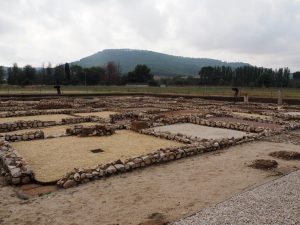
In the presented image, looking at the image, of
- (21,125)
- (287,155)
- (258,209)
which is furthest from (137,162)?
(21,125)

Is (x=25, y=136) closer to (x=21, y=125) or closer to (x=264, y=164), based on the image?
(x=21, y=125)

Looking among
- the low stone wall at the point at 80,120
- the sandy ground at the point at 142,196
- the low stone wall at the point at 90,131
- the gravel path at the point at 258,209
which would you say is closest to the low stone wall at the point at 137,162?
the sandy ground at the point at 142,196

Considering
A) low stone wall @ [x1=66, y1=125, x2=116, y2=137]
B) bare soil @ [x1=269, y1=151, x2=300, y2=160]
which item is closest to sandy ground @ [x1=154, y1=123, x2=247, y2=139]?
low stone wall @ [x1=66, y1=125, x2=116, y2=137]

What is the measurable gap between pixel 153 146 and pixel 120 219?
5672 mm

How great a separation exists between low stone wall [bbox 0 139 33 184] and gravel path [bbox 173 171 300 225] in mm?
4053

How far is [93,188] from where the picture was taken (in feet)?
23.8

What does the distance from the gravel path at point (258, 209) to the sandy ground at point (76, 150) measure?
3.88 meters

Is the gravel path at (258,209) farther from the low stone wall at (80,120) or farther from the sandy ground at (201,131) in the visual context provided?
the low stone wall at (80,120)

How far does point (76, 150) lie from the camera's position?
34.3 feet

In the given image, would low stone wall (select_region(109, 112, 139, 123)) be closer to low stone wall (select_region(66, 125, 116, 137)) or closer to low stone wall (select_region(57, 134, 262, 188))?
low stone wall (select_region(66, 125, 116, 137))

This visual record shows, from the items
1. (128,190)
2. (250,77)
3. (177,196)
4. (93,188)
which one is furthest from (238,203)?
(250,77)

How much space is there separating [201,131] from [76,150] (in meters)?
6.09

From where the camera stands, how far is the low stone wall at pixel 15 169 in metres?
7.56

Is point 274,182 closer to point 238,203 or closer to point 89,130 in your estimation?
point 238,203
